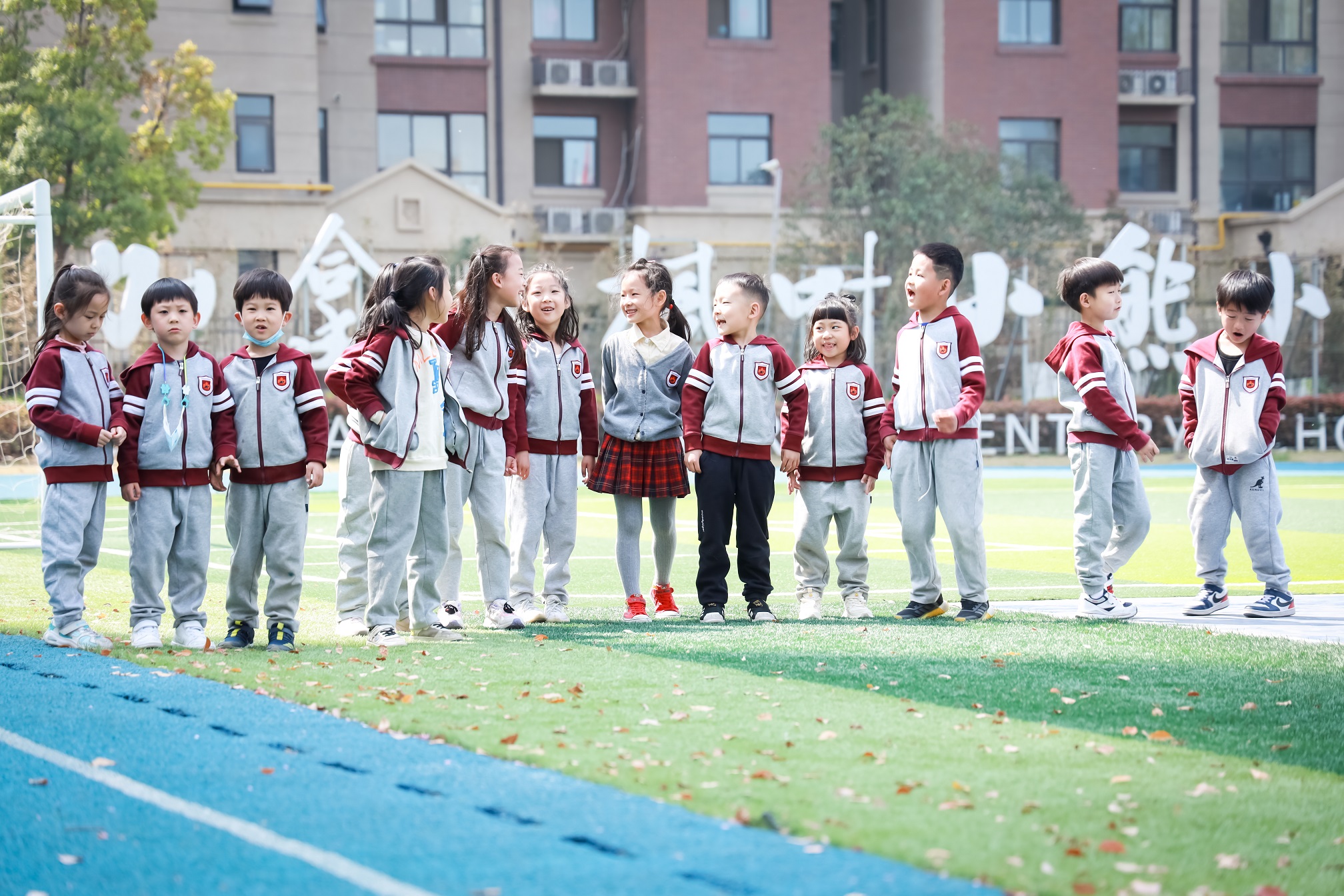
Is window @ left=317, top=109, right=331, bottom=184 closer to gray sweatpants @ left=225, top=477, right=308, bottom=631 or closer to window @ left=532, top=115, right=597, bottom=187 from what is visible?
window @ left=532, top=115, right=597, bottom=187

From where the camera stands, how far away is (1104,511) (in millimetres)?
7465

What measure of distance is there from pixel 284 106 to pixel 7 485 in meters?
14.3

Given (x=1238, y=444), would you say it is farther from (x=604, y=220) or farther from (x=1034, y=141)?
(x=1034, y=141)

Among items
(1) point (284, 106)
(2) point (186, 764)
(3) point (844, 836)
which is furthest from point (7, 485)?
(3) point (844, 836)

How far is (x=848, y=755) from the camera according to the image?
14.2ft

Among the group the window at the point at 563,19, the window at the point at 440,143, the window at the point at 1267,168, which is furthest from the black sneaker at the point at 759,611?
the window at the point at 1267,168

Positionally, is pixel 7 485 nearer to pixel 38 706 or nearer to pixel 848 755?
pixel 38 706

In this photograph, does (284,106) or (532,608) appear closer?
(532,608)

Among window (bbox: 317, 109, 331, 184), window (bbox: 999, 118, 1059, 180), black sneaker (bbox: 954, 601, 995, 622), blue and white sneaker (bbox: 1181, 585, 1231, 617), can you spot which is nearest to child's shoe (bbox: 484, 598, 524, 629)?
black sneaker (bbox: 954, 601, 995, 622)

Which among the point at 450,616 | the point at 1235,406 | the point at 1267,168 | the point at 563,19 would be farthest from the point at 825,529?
the point at 1267,168

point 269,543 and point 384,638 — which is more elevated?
point 269,543

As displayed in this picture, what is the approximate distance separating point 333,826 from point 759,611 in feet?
13.4

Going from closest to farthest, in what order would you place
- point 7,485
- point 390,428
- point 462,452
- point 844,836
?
point 844,836
point 390,428
point 462,452
point 7,485

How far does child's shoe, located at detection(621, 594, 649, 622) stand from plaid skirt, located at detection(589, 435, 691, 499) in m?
0.54
